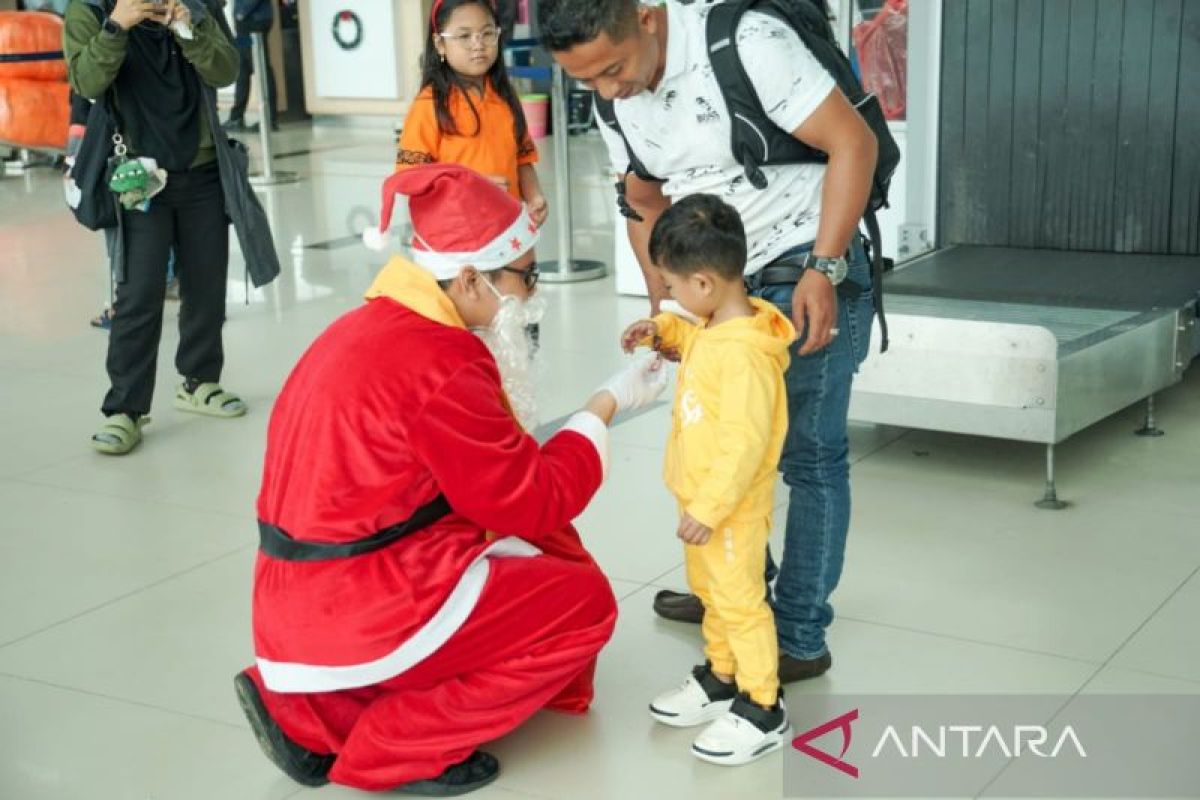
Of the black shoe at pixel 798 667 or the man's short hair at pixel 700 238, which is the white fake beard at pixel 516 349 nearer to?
the man's short hair at pixel 700 238

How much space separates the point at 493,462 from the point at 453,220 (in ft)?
1.36

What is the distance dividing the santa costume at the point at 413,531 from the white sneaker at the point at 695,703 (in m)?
0.22

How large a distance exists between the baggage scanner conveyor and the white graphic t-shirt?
1421 mm

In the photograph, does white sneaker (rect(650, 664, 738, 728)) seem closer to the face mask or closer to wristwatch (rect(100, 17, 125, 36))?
the face mask

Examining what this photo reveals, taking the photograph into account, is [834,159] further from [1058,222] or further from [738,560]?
[1058,222]

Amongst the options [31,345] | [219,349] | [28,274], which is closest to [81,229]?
[28,274]

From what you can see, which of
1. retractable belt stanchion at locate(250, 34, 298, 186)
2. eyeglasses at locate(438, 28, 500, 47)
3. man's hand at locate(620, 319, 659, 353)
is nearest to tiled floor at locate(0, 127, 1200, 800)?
man's hand at locate(620, 319, 659, 353)

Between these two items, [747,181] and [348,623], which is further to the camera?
[747,181]

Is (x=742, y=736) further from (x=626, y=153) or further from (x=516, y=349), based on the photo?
(x=626, y=153)

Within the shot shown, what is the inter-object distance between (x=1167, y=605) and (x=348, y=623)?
71.9 inches

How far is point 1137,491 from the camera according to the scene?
4.22 metres

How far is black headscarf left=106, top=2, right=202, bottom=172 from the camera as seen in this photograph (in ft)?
15.6

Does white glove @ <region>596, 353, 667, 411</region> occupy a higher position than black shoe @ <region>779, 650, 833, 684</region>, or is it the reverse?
white glove @ <region>596, 353, 667, 411</region>

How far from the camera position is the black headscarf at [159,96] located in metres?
4.74
